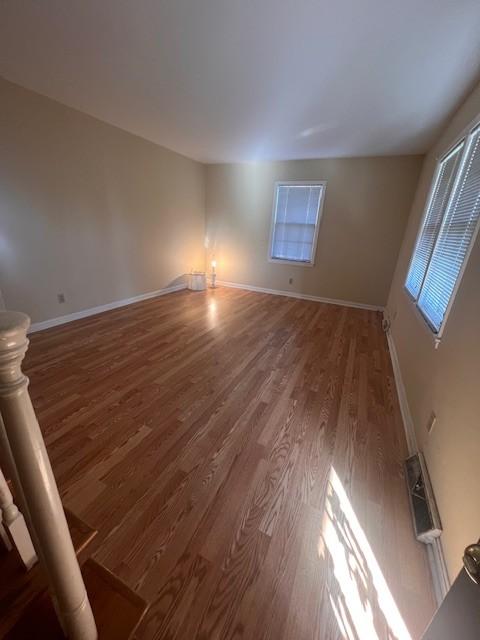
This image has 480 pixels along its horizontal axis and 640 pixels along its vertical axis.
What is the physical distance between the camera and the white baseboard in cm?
95

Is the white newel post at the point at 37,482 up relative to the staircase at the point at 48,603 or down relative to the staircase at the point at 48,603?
up

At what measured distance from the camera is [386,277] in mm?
4191

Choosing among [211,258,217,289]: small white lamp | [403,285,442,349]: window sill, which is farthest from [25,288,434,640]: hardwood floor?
[211,258,217,289]: small white lamp

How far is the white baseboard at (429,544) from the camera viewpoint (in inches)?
37.5

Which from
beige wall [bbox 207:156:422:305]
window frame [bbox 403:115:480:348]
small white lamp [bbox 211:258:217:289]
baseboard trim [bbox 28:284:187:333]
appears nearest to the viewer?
window frame [bbox 403:115:480:348]

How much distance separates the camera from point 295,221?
4648mm

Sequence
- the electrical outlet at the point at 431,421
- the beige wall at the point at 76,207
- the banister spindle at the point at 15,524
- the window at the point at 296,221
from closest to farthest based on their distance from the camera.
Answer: the banister spindle at the point at 15,524 < the electrical outlet at the point at 431,421 < the beige wall at the point at 76,207 < the window at the point at 296,221

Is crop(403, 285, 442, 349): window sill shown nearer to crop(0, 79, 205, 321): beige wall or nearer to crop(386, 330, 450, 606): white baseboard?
crop(386, 330, 450, 606): white baseboard

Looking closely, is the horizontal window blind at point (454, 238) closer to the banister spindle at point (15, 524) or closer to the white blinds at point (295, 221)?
the banister spindle at point (15, 524)

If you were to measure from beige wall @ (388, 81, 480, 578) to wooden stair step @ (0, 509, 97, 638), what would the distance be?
1.36 m

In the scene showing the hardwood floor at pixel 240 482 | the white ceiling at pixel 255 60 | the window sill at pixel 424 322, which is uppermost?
the white ceiling at pixel 255 60

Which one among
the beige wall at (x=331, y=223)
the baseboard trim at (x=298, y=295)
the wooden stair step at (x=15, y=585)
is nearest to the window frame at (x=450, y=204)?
the beige wall at (x=331, y=223)

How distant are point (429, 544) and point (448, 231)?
6.81ft

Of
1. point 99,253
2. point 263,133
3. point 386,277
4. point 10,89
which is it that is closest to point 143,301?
point 99,253
